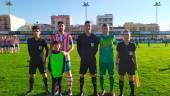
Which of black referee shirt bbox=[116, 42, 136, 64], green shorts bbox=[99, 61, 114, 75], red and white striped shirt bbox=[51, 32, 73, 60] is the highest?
red and white striped shirt bbox=[51, 32, 73, 60]

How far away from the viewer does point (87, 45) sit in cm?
1139

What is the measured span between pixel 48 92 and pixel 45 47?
1419mm

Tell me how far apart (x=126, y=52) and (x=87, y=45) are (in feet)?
3.96

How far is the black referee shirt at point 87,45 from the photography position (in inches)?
448

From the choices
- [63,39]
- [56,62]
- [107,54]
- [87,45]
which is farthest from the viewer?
[107,54]

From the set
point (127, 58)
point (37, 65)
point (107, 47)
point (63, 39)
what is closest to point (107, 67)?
point (107, 47)

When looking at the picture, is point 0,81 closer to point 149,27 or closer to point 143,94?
point 143,94

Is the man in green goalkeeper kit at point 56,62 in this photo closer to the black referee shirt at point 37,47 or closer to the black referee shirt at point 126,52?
the black referee shirt at point 37,47

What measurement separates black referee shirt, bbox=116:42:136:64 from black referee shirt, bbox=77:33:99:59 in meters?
0.79

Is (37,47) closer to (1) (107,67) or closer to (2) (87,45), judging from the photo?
(2) (87,45)

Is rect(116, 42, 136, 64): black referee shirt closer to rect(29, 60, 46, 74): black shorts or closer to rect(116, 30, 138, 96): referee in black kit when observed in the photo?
rect(116, 30, 138, 96): referee in black kit

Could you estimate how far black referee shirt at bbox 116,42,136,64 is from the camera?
1124 cm

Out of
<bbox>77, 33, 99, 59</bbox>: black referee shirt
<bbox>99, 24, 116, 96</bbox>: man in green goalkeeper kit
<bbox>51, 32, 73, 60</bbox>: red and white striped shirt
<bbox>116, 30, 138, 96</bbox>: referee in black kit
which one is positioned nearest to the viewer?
<bbox>116, 30, 138, 96</bbox>: referee in black kit

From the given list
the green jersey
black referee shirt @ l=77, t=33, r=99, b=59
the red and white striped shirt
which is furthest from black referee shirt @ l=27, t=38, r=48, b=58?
the green jersey
